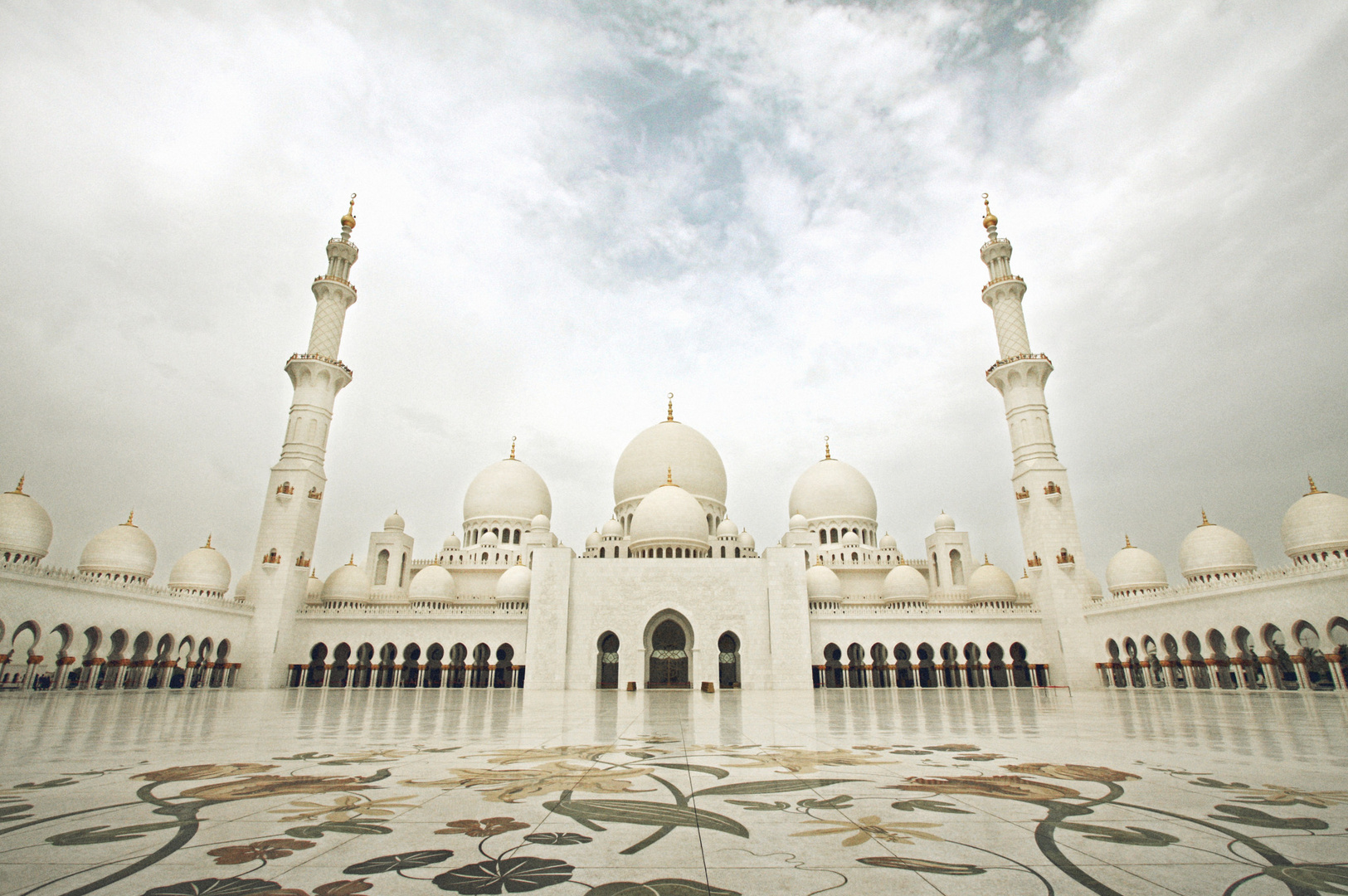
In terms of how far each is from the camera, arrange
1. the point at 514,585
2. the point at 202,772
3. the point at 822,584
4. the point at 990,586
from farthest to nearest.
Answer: the point at 990,586 → the point at 514,585 → the point at 822,584 → the point at 202,772

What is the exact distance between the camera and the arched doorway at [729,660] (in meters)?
25.1

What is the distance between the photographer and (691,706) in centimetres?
1271

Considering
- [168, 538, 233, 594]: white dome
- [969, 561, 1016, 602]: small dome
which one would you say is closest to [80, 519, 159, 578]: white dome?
[168, 538, 233, 594]: white dome


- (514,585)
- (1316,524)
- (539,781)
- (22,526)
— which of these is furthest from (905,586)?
(22,526)

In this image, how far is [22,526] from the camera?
1994 cm

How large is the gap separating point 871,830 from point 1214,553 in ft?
88.4

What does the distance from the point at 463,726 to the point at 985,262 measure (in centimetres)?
3050

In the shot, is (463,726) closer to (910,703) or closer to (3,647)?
(910,703)

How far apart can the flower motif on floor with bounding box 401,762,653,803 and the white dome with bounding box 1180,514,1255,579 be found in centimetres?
2631

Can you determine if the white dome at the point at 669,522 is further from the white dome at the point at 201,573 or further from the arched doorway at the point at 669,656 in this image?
the white dome at the point at 201,573

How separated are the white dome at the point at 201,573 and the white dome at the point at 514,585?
10978 mm

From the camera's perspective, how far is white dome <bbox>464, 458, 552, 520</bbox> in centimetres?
3534

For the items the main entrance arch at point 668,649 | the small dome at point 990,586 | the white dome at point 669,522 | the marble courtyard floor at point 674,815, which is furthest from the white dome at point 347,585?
the small dome at point 990,586

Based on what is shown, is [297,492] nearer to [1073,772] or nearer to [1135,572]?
[1073,772]
